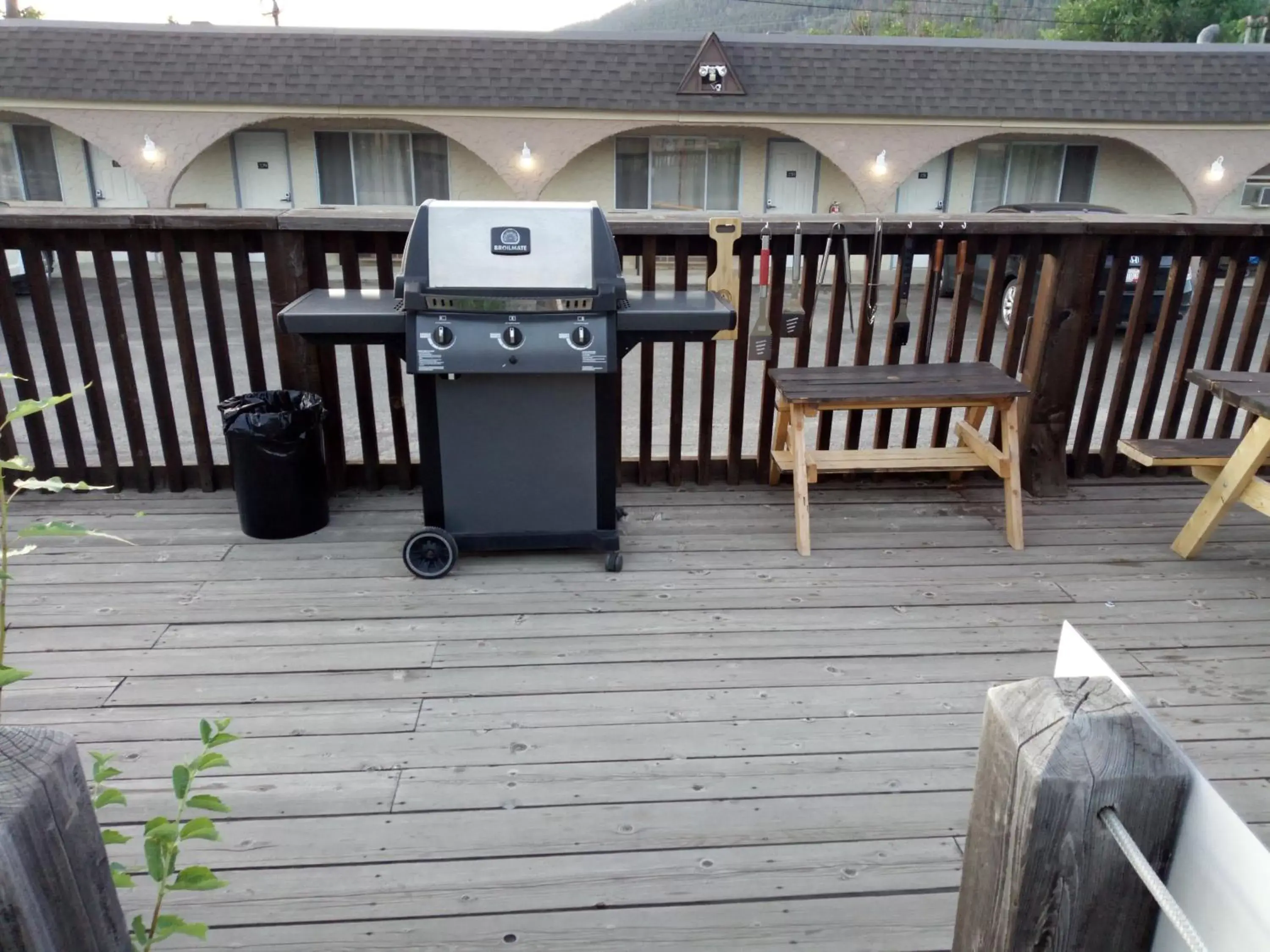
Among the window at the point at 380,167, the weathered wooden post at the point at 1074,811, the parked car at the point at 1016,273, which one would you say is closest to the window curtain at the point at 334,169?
the window at the point at 380,167

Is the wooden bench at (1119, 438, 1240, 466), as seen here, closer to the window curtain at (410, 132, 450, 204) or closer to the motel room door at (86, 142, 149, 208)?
the window curtain at (410, 132, 450, 204)

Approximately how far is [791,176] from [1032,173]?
Answer: 403cm

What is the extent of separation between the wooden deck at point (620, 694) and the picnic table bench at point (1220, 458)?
0.17 m

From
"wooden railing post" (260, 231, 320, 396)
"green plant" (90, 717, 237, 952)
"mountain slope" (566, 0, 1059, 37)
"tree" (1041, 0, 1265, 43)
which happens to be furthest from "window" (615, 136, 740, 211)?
"green plant" (90, 717, 237, 952)

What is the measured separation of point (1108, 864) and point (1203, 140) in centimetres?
1597

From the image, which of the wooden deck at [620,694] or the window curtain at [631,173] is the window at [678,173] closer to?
the window curtain at [631,173]

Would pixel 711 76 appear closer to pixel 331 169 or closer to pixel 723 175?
pixel 723 175

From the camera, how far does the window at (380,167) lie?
1439 centimetres

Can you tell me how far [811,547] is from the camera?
338 centimetres

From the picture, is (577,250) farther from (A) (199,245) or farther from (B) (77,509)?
(B) (77,509)

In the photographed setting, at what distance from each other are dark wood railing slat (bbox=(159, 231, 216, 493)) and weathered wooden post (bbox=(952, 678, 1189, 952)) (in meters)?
3.30

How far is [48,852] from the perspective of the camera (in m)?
0.80

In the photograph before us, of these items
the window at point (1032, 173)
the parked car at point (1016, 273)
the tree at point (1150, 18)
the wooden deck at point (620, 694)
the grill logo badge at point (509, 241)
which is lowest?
the wooden deck at point (620, 694)

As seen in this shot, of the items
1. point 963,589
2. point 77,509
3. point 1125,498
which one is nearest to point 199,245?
point 77,509
